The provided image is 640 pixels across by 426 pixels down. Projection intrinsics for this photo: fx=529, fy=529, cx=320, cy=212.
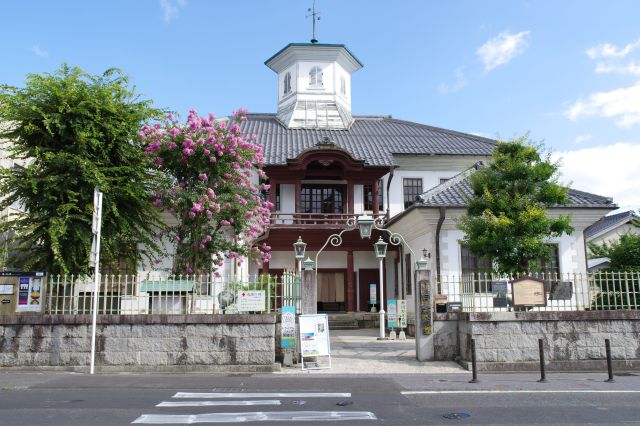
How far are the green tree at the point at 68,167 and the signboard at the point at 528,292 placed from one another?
9.78 m

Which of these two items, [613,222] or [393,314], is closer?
[393,314]

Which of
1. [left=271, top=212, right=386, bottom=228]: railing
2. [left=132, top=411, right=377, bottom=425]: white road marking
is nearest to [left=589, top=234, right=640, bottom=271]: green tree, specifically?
[left=271, top=212, right=386, bottom=228]: railing

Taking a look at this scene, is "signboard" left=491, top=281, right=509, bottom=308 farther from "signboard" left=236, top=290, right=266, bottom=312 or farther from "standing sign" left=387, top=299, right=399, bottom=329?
"standing sign" left=387, top=299, right=399, bottom=329

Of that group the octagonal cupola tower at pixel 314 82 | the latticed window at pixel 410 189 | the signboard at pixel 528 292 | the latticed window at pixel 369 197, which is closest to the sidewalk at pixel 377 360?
the signboard at pixel 528 292

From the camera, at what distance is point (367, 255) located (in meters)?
26.1

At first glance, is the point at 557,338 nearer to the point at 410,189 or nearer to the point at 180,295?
the point at 180,295

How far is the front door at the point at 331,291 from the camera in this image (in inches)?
1037

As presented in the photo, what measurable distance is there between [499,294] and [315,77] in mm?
21290

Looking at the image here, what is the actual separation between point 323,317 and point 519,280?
15.4ft

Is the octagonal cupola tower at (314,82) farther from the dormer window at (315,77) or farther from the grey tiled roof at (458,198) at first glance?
the grey tiled roof at (458,198)

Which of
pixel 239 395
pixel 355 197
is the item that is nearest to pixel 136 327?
pixel 239 395

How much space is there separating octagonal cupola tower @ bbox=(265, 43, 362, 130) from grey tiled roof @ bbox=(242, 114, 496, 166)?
1.12 m

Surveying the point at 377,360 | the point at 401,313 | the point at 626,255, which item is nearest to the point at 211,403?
the point at 377,360

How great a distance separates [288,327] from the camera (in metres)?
12.3
